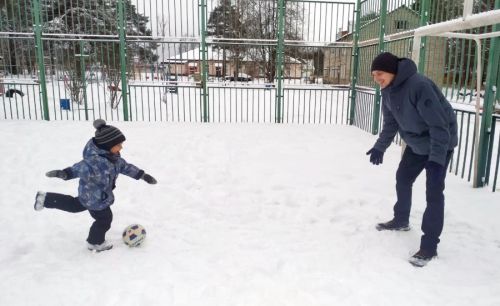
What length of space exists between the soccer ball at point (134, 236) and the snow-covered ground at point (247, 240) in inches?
2.7

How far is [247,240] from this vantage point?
12.4 feet

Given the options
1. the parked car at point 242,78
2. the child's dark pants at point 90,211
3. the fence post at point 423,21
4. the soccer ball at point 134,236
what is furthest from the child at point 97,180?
the parked car at point 242,78

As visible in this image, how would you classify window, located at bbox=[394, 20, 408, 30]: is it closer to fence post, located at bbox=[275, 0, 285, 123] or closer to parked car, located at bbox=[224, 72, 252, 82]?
fence post, located at bbox=[275, 0, 285, 123]

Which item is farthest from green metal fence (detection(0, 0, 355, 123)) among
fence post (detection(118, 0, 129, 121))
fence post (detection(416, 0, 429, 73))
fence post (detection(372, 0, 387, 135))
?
fence post (detection(416, 0, 429, 73))

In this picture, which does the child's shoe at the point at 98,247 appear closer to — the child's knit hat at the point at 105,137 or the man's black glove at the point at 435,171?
the child's knit hat at the point at 105,137

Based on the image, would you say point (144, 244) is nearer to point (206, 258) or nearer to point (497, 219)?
point (206, 258)

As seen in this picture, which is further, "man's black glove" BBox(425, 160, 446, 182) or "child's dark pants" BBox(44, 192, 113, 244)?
"child's dark pants" BBox(44, 192, 113, 244)

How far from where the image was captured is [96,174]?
3328 millimetres

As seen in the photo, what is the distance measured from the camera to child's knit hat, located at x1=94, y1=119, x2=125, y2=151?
3.29 m

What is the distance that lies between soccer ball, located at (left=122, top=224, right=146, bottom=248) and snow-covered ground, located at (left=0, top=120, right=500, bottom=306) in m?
0.07

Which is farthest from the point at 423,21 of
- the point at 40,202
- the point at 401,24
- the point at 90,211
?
the point at 40,202

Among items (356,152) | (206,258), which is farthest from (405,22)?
(206,258)

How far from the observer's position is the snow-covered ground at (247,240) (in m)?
2.86

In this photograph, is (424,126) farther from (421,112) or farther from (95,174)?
(95,174)
